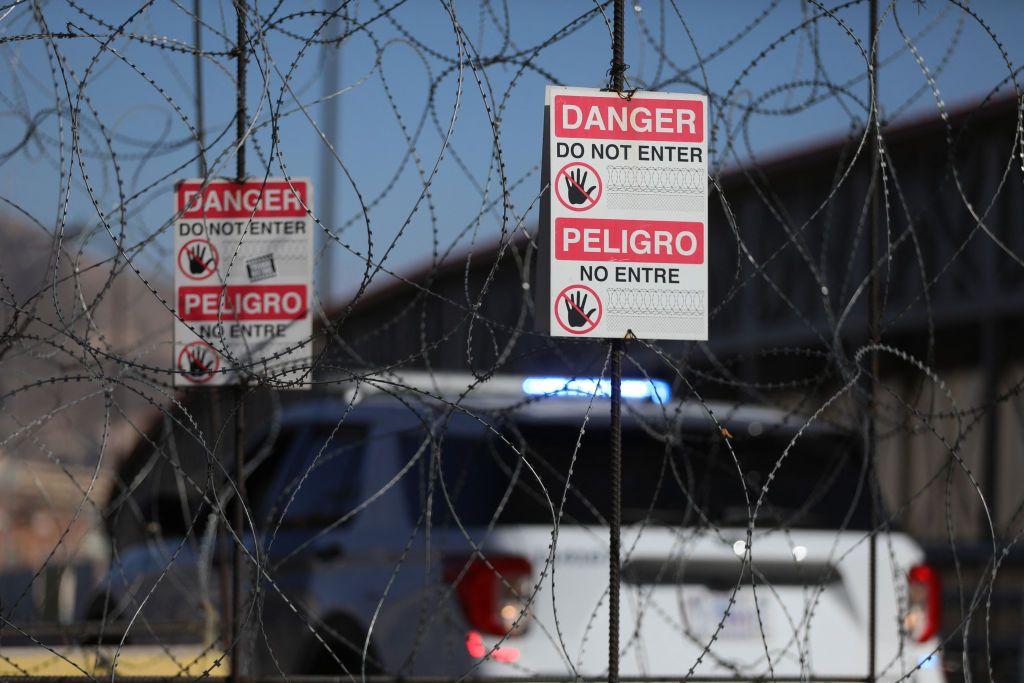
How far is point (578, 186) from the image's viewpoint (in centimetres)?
373

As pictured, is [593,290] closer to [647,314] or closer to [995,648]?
[647,314]

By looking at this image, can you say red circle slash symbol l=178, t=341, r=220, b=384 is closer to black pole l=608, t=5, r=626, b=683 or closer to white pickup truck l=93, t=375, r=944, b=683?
white pickup truck l=93, t=375, r=944, b=683

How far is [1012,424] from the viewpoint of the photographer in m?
19.6

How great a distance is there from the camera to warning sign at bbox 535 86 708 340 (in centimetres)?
372

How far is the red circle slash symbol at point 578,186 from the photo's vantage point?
3719mm

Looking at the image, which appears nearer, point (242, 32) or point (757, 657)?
point (242, 32)

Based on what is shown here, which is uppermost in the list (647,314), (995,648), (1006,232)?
(1006,232)

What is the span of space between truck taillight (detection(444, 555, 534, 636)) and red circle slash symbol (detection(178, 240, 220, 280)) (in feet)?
4.01

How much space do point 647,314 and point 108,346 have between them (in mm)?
1548

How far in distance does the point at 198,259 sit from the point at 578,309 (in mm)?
1592

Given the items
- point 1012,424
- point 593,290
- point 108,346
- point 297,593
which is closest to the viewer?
point 593,290

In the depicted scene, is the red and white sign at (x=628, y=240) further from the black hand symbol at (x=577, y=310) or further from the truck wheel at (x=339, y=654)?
the truck wheel at (x=339, y=654)

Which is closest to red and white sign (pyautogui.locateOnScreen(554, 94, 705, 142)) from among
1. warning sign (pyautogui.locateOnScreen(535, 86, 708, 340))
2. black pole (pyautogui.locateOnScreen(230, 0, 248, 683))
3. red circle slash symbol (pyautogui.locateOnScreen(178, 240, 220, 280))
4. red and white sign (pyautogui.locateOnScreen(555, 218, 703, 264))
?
warning sign (pyautogui.locateOnScreen(535, 86, 708, 340))

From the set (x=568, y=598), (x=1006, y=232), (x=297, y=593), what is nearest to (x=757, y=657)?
(x=568, y=598)
